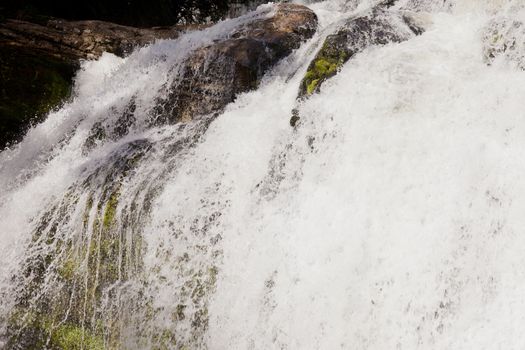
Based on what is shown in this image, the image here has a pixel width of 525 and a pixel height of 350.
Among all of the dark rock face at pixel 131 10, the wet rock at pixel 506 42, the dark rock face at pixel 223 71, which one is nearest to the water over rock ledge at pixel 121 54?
the dark rock face at pixel 223 71

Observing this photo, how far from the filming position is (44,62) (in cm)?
855

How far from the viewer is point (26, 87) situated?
8.17m

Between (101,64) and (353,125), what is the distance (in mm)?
6250

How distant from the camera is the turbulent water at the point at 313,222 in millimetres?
3455

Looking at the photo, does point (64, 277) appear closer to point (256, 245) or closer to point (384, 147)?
point (256, 245)

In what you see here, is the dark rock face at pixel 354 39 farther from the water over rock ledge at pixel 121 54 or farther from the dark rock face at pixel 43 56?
the dark rock face at pixel 43 56

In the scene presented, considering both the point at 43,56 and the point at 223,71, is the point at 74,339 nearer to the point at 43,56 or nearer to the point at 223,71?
the point at 223,71

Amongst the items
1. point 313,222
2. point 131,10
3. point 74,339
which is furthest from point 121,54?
point 313,222

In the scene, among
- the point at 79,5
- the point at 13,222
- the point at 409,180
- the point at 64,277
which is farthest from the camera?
the point at 79,5

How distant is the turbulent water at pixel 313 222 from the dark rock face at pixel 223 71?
39.2 inches

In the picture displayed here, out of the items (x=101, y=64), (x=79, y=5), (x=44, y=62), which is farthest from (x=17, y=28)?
(x=79, y=5)

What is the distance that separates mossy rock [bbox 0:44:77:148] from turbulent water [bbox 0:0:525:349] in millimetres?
2177

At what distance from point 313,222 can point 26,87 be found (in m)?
6.44

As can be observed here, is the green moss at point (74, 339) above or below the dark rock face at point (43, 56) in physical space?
below
